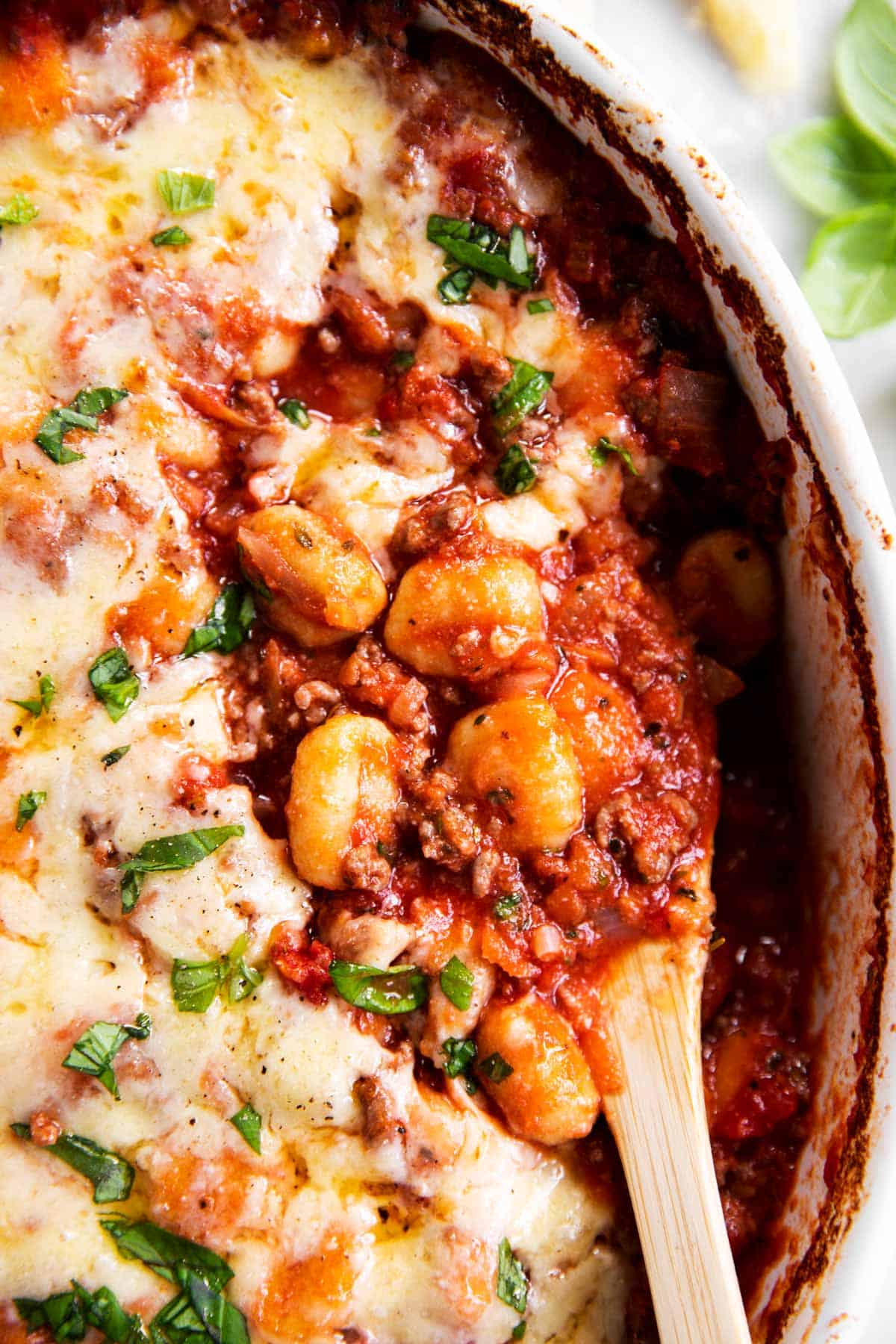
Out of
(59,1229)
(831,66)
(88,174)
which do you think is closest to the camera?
(59,1229)

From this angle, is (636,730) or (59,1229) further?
(636,730)

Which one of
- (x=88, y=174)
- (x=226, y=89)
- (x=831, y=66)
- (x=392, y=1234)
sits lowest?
(x=392, y=1234)

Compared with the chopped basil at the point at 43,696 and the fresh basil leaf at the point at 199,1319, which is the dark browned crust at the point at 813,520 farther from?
the chopped basil at the point at 43,696

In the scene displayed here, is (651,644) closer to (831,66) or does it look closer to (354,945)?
(354,945)

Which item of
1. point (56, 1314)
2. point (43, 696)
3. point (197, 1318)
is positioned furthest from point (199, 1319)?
point (43, 696)

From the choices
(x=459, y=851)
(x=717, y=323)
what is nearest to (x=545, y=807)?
(x=459, y=851)

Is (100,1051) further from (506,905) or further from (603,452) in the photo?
(603,452)
